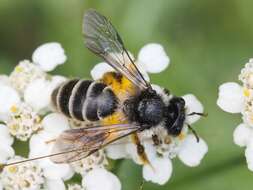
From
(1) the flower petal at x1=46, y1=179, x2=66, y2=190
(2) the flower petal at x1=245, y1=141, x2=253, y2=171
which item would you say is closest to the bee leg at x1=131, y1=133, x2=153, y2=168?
(1) the flower petal at x1=46, y1=179, x2=66, y2=190

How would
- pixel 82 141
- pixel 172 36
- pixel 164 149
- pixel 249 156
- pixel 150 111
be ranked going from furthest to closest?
pixel 172 36 < pixel 164 149 < pixel 249 156 < pixel 150 111 < pixel 82 141

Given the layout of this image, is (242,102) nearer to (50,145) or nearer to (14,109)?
(50,145)

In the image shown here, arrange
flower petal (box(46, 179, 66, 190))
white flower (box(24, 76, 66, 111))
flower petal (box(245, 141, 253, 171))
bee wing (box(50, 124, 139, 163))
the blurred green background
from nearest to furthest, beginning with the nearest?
1. bee wing (box(50, 124, 139, 163))
2. flower petal (box(245, 141, 253, 171))
3. flower petal (box(46, 179, 66, 190))
4. white flower (box(24, 76, 66, 111))
5. the blurred green background

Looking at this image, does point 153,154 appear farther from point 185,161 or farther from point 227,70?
point 227,70

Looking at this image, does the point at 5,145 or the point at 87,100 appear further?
the point at 5,145

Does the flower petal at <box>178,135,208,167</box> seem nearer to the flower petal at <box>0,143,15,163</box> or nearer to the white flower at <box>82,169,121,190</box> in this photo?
Result: the white flower at <box>82,169,121,190</box>

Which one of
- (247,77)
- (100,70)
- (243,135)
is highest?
(100,70)

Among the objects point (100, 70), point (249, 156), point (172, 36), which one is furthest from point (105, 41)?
point (172, 36)

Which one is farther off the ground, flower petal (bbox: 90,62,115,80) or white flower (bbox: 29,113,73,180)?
flower petal (bbox: 90,62,115,80)
